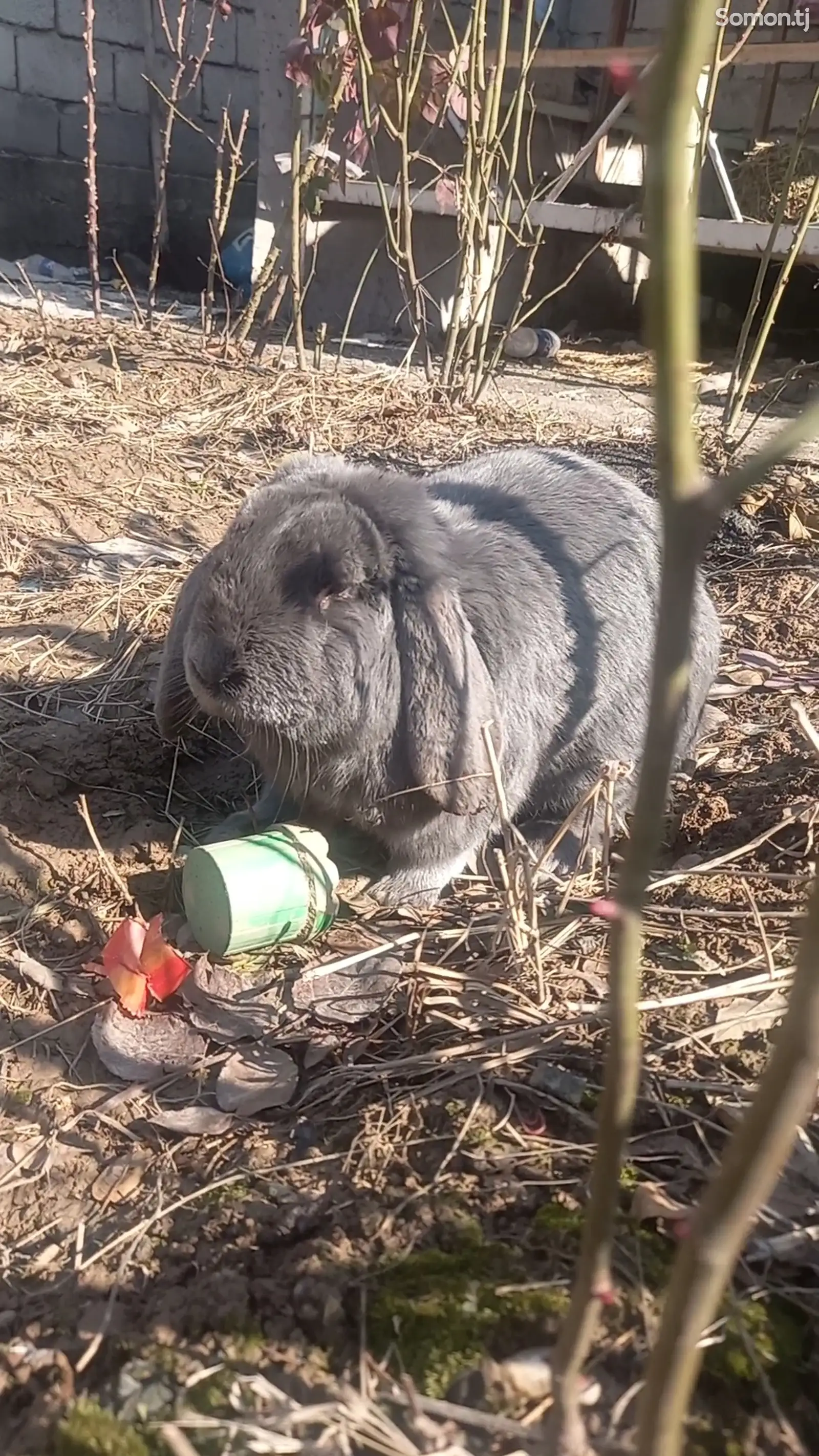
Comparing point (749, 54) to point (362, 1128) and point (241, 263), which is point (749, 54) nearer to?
point (241, 263)

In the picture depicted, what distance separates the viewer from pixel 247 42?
967 cm

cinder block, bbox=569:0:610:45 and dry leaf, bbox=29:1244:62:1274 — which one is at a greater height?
cinder block, bbox=569:0:610:45

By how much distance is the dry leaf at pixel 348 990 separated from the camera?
2.22 metres

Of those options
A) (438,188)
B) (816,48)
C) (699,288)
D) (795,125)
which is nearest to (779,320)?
(699,288)

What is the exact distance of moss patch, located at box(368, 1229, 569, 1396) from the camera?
1382 millimetres

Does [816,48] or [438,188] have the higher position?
[816,48]

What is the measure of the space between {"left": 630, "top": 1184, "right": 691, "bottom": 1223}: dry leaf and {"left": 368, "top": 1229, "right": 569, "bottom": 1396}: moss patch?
161 mm

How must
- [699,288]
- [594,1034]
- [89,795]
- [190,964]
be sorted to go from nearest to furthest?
[594,1034], [190,964], [89,795], [699,288]

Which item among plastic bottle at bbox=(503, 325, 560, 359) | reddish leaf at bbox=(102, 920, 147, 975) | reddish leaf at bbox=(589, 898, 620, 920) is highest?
plastic bottle at bbox=(503, 325, 560, 359)

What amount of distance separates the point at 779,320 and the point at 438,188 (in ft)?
15.6

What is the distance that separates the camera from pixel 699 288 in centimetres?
930

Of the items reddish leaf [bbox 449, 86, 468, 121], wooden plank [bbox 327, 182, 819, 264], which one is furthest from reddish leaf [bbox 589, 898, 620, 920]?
wooden plank [bbox 327, 182, 819, 264]

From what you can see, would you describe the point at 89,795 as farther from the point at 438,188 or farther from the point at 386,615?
the point at 438,188

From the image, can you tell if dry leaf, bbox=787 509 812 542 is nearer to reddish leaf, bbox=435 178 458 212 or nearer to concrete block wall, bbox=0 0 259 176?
reddish leaf, bbox=435 178 458 212
